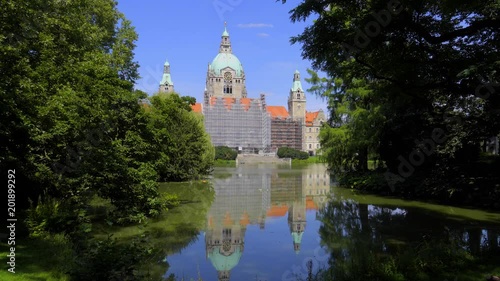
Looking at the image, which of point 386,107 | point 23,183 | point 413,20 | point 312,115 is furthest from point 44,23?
point 312,115

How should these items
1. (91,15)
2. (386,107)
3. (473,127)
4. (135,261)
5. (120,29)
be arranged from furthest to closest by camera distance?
(120,29)
(91,15)
(386,107)
(473,127)
(135,261)

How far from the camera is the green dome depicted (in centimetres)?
11825

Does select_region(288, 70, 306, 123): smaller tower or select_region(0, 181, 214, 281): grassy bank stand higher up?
select_region(288, 70, 306, 123): smaller tower

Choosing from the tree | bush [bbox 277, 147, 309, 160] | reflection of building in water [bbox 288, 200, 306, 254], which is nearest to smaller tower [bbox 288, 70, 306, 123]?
bush [bbox 277, 147, 309, 160]

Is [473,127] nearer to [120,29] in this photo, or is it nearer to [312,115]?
[120,29]

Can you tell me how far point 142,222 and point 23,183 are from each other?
367 cm

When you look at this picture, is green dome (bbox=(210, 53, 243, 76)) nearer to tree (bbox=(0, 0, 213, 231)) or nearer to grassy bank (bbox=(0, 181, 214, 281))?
tree (bbox=(0, 0, 213, 231))

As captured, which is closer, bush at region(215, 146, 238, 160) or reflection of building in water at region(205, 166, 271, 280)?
reflection of building in water at region(205, 166, 271, 280)

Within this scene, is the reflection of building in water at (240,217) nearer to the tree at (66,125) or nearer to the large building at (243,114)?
the tree at (66,125)

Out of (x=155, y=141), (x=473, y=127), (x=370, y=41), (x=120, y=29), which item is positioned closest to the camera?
(x=370, y=41)

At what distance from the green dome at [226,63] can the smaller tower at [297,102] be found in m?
18.4

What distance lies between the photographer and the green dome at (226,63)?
388 feet

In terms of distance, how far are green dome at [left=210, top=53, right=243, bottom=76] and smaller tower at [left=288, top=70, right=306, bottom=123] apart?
18416mm

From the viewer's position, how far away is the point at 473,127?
624 inches
